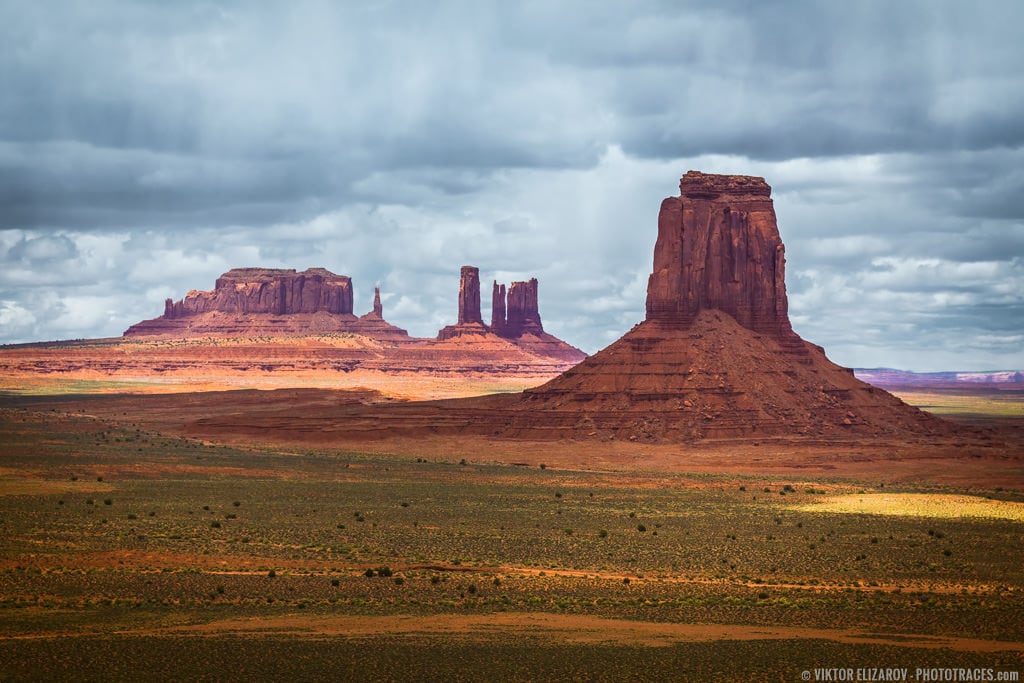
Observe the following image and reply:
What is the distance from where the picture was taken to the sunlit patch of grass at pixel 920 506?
57438 mm

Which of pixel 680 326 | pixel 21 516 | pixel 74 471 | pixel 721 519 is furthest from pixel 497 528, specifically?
pixel 680 326

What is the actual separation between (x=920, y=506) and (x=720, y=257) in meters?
46.7

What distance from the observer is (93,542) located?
139 feet

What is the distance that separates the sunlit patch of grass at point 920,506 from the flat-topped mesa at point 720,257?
39.7 meters

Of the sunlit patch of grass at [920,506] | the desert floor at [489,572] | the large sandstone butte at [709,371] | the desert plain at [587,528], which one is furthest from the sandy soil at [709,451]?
the sunlit patch of grass at [920,506]

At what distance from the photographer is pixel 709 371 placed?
100m

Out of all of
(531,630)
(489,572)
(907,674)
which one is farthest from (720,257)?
(907,674)

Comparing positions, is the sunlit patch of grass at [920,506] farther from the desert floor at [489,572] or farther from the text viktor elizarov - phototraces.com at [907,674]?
the text viktor elizarov - phototraces.com at [907,674]

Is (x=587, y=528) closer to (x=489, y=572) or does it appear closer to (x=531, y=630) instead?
(x=489, y=572)

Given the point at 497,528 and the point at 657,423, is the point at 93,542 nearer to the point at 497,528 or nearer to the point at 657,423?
the point at 497,528

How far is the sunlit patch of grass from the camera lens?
57438 mm

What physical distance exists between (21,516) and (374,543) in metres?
13.9

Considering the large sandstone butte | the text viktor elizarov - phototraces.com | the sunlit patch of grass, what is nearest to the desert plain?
the text viktor elizarov - phototraces.com

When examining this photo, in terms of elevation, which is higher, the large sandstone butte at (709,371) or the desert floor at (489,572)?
the large sandstone butte at (709,371)
